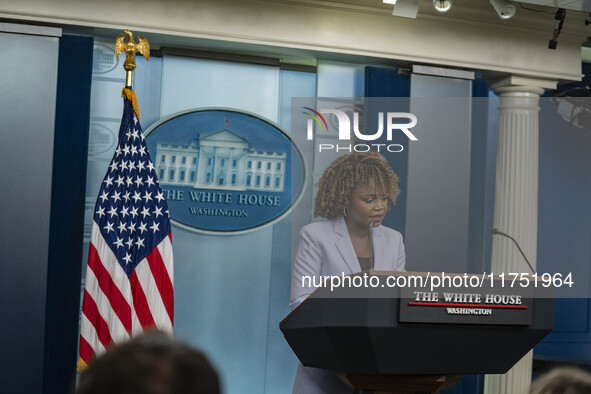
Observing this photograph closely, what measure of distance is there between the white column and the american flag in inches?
90.5

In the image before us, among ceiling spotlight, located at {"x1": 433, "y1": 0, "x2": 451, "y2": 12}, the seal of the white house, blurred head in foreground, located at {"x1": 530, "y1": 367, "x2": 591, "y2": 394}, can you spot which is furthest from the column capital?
blurred head in foreground, located at {"x1": 530, "y1": 367, "x2": 591, "y2": 394}

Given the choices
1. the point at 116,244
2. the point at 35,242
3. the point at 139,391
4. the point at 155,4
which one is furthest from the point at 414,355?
the point at 155,4

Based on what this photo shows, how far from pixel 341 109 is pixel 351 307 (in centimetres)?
66

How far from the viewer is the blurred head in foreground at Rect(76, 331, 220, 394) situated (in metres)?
0.58

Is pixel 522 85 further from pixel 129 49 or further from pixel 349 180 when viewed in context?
pixel 349 180

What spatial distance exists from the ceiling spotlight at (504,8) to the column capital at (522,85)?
28.9 inches

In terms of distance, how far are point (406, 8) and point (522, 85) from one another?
113cm

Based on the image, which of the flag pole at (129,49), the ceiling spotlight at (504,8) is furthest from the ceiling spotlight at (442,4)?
the flag pole at (129,49)

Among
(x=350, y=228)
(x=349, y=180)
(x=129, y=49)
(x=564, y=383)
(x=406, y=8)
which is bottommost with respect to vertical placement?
(x=564, y=383)

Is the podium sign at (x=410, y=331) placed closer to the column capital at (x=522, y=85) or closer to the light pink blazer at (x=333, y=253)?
the light pink blazer at (x=333, y=253)

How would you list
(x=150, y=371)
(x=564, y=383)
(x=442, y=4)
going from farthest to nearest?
1. (x=442, y=4)
2. (x=564, y=383)
3. (x=150, y=371)

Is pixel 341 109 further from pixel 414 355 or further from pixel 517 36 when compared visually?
pixel 517 36

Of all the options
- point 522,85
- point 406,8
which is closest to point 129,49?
point 406,8

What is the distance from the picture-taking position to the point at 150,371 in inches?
23.2
